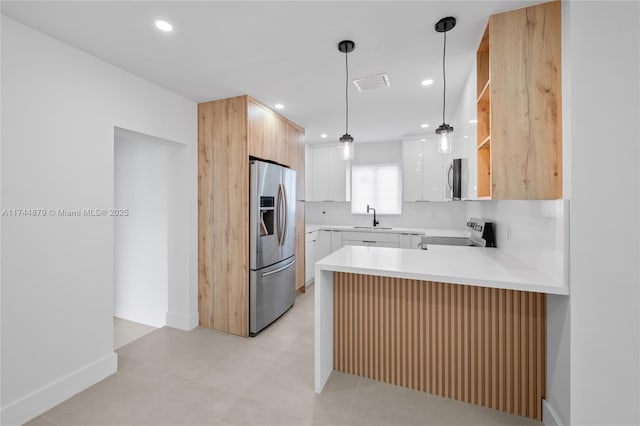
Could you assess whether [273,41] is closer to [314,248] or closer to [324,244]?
[314,248]

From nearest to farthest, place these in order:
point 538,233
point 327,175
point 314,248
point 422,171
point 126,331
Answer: point 538,233
point 126,331
point 422,171
point 314,248
point 327,175

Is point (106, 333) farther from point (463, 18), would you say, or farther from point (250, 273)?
point (463, 18)

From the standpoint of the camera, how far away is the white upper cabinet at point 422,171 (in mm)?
4340

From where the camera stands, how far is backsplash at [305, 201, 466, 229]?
15.4 feet

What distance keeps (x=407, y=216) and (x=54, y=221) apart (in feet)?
15.0

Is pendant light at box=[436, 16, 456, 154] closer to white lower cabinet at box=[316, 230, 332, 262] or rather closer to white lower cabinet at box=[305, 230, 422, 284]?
white lower cabinet at box=[305, 230, 422, 284]

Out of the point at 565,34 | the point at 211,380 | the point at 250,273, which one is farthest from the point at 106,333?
the point at 565,34

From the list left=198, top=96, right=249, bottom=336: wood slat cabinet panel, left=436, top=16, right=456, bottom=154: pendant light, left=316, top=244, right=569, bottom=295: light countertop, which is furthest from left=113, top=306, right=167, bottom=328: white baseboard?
left=436, top=16, right=456, bottom=154: pendant light

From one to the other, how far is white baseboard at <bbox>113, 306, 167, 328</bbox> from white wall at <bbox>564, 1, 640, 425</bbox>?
3652 mm

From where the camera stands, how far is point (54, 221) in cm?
188

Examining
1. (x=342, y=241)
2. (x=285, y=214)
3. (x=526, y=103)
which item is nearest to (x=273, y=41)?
(x=526, y=103)

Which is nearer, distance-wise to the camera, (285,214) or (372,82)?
(372,82)

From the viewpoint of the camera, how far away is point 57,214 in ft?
6.24

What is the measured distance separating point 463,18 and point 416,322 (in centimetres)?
200
